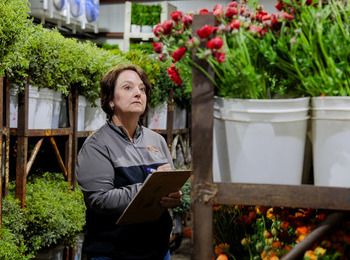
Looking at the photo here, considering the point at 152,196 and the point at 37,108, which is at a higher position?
the point at 37,108

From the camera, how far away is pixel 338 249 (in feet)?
3.42

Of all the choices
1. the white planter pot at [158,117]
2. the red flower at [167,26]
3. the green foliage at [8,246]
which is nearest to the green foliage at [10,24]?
the green foliage at [8,246]

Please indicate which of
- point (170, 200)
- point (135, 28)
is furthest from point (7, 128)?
point (135, 28)

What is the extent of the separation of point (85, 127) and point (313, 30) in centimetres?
299

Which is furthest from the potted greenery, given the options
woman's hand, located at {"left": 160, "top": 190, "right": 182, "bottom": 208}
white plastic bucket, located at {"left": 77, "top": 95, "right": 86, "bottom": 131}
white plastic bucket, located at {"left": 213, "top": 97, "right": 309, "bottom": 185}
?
white plastic bucket, located at {"left": 77, "top": 95, "right": 86, "bottom": 131}

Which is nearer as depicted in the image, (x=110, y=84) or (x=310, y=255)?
(x=310, y=255)

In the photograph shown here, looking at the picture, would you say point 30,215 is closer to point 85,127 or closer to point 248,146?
point 85,127

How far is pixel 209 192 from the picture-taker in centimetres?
101

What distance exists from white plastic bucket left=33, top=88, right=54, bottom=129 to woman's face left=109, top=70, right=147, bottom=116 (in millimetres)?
1123

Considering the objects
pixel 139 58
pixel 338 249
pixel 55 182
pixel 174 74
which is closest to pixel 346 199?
pixel 338 249

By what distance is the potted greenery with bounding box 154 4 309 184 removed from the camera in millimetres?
1000

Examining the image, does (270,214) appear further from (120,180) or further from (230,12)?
(120,180)

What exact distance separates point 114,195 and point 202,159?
86 centimetres

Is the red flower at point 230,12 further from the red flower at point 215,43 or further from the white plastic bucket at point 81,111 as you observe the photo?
the white plastic bucket at point 81,111
